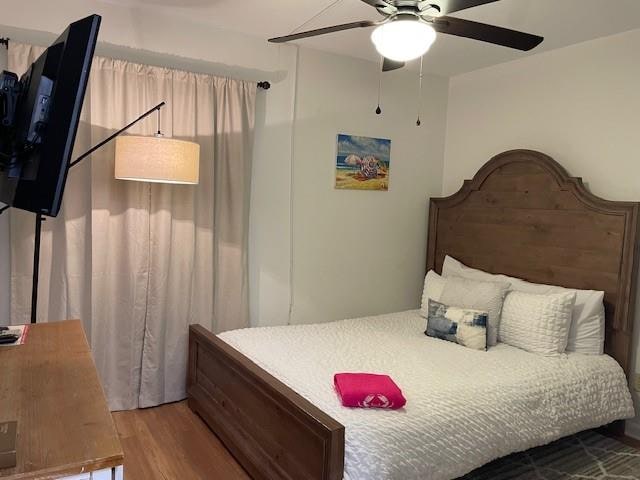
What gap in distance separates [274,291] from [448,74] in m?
2.35

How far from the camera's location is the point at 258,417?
93.3 inches

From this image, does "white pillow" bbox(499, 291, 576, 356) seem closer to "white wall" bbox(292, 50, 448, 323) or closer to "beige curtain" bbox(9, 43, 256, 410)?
"white wall" bbox(292, 50, 448, 323)

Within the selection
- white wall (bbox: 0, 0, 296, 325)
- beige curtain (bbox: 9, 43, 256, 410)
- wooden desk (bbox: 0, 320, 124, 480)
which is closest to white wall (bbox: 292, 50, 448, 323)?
white wall (bbox: 0, 0, 296, 325)

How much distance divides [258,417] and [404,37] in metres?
1.83

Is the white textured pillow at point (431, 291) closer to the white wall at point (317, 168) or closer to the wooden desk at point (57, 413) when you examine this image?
the white wall at point (317, 168)

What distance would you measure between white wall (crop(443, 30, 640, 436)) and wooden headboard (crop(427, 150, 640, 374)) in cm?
13

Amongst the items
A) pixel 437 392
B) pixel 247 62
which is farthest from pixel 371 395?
pixel 247 62

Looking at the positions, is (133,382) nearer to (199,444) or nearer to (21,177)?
(199,444)

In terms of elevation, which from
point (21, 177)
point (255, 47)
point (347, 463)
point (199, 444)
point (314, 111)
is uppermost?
point (255, 47)

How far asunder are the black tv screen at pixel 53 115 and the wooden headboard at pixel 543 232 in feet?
9.81

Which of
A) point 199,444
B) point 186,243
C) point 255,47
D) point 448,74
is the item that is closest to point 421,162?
point 448,74

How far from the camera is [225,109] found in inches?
128

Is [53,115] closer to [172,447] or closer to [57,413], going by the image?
[57,413]

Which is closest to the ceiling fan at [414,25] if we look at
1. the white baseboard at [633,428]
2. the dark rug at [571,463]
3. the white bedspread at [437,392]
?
the white bedspread at [437,392]
